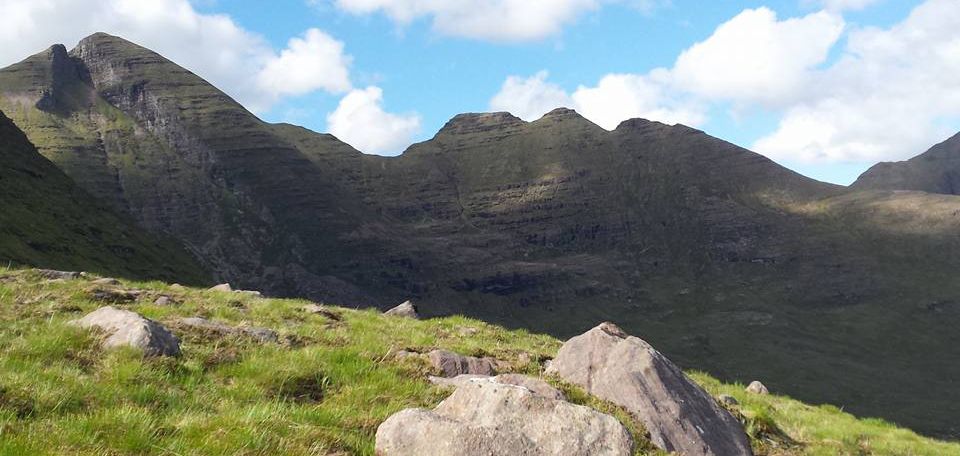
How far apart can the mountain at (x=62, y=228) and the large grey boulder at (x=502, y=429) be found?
360 feet

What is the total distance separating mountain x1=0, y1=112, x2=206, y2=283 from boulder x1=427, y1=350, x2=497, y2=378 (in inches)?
4149

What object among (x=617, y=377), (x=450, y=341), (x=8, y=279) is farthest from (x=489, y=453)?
(x=8, y=279)

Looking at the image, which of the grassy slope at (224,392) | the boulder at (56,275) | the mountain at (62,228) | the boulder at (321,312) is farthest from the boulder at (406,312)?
the mountain at (62,228)

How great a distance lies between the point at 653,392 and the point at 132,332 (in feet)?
29.2

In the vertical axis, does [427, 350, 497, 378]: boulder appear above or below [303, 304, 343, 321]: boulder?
above

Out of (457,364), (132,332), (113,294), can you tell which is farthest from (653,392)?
(113,294)

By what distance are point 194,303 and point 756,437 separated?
14612mm

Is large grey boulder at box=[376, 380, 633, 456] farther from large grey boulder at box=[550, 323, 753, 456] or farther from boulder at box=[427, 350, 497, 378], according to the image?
boulder at box=[427, 350, 497, 378]

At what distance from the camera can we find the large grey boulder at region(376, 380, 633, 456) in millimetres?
8172

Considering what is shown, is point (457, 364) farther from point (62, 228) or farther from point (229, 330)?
point (62, 228)

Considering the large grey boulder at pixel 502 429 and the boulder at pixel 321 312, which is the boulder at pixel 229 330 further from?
the boulder at pixel 321 312

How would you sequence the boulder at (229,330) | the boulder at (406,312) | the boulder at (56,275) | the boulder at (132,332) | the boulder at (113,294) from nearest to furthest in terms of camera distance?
the boulder at (132,332), the boulder at (229,330), the boulder at (113,294), the boulder at (56,275), the boulder at (406,312)

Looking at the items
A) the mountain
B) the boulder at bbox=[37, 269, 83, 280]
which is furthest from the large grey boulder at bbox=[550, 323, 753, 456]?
the mountain

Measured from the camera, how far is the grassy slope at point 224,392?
788cm
